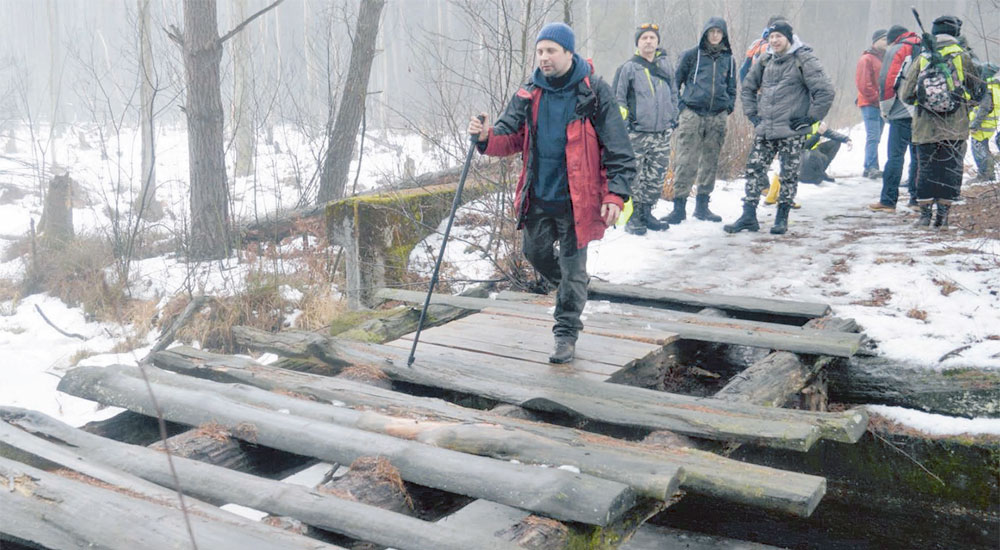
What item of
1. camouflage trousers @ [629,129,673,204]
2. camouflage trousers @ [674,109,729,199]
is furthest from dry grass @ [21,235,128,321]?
camouflage trousers @ [674,109,729,199]

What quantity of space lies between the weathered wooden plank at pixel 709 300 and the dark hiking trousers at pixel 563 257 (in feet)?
5.50

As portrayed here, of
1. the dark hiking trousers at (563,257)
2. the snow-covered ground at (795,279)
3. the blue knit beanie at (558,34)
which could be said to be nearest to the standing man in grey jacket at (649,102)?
the snow-covered ground at (795,279)

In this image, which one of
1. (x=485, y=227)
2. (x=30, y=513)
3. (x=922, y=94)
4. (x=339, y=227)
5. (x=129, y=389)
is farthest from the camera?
(x=485, y=227)

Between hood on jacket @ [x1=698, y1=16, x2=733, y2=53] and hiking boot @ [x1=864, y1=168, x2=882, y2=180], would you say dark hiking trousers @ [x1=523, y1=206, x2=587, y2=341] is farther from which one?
hiking boot @ [x1=864, y1=168, x2=882, y2=180]

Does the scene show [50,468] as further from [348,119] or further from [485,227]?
[348,119]

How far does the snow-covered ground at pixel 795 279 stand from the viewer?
5.26 meters

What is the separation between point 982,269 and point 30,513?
254 inches

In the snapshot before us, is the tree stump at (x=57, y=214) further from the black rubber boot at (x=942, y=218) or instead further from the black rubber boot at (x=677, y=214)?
the black rubber boot at (x=942, y=218)

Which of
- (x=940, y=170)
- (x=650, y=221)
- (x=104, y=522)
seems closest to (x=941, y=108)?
(x=940, y=170)

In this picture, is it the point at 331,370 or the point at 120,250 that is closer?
the point at 331,370

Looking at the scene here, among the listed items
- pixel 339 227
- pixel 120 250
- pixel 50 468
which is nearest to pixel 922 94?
pixel 339 227

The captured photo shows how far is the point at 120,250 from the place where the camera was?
9.76 m

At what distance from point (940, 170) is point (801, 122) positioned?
140cm

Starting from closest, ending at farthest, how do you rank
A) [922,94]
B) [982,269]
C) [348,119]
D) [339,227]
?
[982,269], [339,227], [922,94], [348,119]
